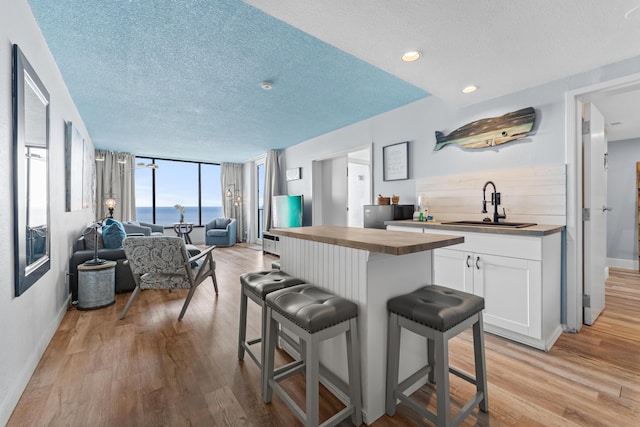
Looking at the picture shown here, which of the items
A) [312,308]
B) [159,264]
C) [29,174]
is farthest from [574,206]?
[29,174]

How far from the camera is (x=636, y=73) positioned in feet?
6.72

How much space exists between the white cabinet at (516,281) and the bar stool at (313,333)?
154 cm

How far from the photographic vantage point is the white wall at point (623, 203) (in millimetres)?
4453

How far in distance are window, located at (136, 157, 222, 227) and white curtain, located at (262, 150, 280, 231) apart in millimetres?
2209

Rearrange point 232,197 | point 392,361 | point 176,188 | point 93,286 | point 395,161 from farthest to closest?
point 176,188, point 232,197, point 395,161, point 93,286, point 392,361

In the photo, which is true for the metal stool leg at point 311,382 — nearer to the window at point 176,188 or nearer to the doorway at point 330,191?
the doorway at point 330,191

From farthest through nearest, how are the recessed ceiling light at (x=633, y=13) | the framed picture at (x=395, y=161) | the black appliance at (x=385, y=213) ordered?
the framed picture at (x=395, y=161) → the black appliance at (x=385, y=213) → the recessed ceiling light at (x=633, y=13)

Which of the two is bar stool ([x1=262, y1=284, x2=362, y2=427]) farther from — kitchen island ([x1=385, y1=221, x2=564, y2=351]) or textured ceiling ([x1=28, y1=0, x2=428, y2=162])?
textured ceiling ([x1=28, y1=0, x2=428, y2=162])

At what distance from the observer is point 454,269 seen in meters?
2.53

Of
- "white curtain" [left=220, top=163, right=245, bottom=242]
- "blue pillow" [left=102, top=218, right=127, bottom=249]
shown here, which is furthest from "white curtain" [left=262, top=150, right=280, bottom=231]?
"blue pillow" [left=102, top=218, right=127, bottom=249]

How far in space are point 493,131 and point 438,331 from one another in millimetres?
2454

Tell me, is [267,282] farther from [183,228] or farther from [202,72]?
[183,228]

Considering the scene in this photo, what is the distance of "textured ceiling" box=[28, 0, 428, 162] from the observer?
6.54 feet

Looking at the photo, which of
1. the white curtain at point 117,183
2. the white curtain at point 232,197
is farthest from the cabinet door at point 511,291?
the white curtain at point 117,183
